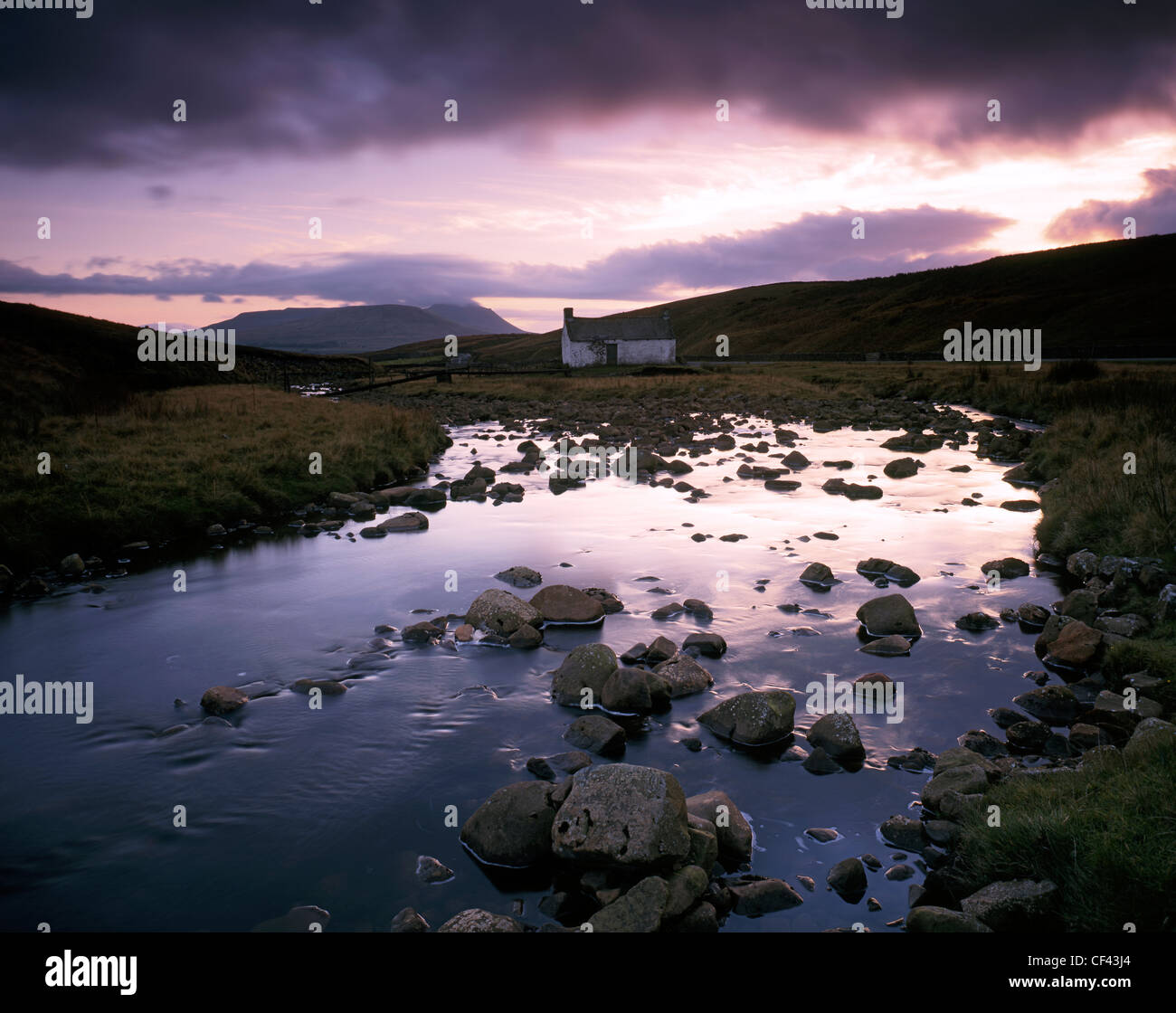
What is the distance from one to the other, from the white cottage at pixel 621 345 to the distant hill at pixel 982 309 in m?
23.2

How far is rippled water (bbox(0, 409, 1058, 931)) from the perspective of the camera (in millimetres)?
5742

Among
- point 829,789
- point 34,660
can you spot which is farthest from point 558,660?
point 34,660

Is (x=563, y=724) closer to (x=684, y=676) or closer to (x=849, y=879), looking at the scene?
(x=684, y=676)

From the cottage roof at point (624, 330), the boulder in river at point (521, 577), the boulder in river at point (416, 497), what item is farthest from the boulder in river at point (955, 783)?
the cottage roof at point (624, 330)

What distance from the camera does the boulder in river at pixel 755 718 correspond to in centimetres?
750

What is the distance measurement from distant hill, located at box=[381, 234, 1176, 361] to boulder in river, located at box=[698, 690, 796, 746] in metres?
65.8

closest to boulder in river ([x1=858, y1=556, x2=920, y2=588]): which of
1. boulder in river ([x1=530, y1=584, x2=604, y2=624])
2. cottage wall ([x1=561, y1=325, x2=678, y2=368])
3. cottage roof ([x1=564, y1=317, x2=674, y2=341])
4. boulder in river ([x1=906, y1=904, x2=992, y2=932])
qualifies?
boulder in river ([x1=530, y1=584, x2=604, y2=624])

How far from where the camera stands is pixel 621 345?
8888cm

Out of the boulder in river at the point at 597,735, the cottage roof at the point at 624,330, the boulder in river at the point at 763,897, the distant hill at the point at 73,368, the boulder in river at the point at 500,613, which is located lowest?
the boulder in river at the point at 763,897

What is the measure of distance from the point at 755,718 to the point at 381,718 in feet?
12.7

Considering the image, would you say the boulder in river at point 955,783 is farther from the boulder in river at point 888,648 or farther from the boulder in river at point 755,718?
the boulder in river at point 888,648

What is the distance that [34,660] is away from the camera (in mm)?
9906

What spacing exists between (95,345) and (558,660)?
40.6 m
